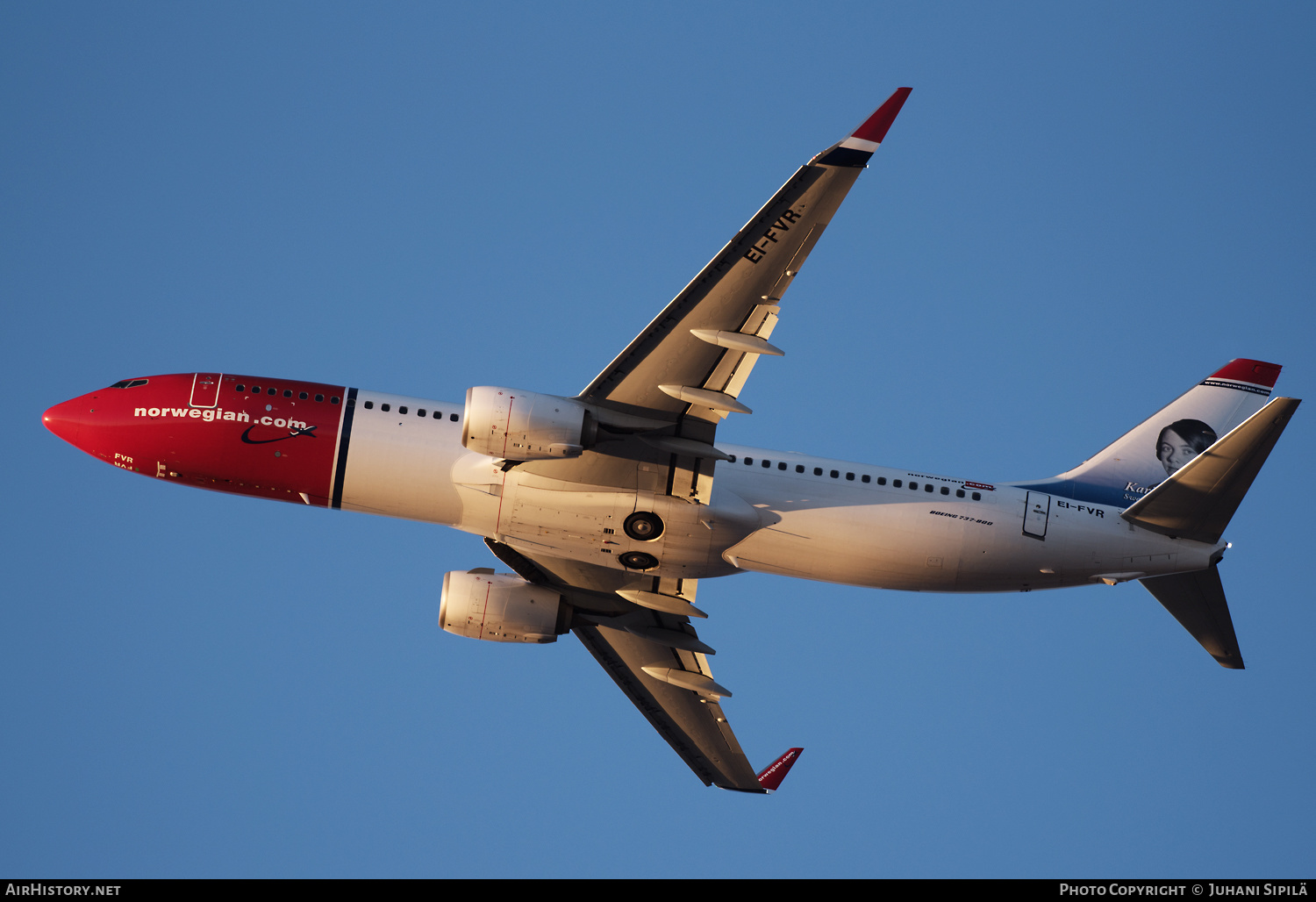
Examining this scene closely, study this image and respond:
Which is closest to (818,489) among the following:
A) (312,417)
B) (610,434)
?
(610,434)

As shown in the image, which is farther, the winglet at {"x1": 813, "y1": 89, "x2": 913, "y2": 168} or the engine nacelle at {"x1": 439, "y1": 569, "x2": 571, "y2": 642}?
the engine nacelle at {"x1": 439, "y1": 569, "x2": 571, "y2": 642}

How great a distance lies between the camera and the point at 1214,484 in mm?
28188

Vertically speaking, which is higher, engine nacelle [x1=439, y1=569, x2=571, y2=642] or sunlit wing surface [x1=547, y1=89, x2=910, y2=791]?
sunlit wing surface [x1=547, y1=89, x2=910, y2=791]

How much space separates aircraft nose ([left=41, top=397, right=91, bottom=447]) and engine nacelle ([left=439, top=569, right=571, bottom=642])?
1009 centimetres

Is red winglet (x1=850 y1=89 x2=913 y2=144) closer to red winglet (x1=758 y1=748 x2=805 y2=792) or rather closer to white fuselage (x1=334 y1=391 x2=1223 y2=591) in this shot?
white fuselage (x1=334 y1=391 x2=1223 y2=591)

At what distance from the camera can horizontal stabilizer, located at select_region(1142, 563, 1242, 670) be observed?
30328 mm

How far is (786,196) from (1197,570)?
49.0 feet

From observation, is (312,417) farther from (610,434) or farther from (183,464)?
(610,434)

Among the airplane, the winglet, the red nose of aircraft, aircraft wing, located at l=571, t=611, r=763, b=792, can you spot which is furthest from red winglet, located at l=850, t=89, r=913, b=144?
the red nose of aircraft

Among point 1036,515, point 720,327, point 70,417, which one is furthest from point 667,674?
point 70,417

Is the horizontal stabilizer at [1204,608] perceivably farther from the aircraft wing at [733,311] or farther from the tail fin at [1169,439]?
the aircraft wing at [733,311]

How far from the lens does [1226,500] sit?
28344mm

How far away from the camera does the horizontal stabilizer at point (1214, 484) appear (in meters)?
27.0

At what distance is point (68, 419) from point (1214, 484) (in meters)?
28.5
